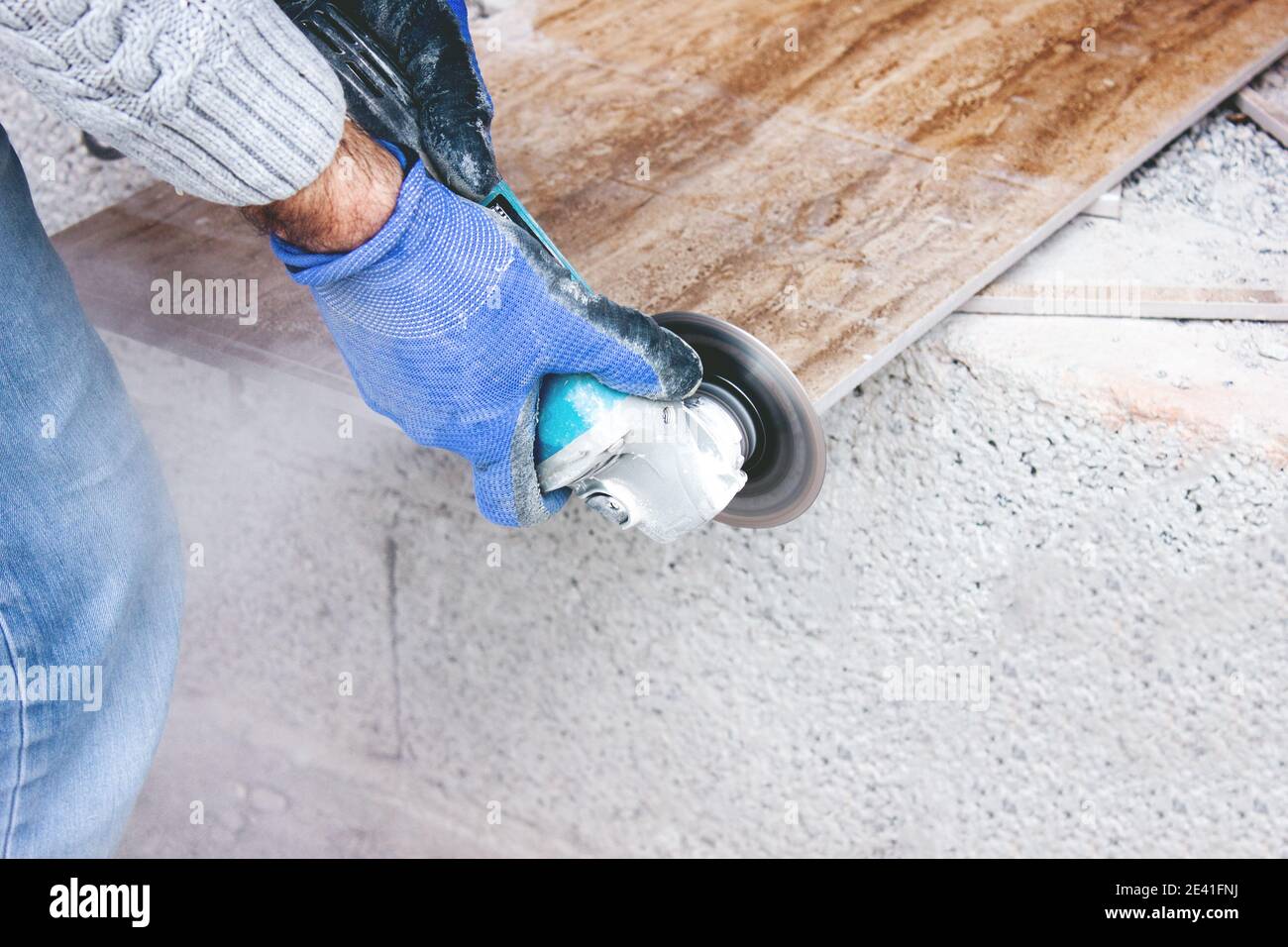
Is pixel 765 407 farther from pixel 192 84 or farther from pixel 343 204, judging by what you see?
pixel 192 84

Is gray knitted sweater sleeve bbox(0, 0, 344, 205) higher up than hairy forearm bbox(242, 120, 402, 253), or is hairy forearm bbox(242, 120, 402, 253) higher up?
gray knitted sweater sleeve bbox(0, 0, 344, 205)

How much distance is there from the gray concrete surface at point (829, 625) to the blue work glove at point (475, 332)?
55 cm

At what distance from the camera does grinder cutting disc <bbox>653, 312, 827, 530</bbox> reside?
4.87 ft

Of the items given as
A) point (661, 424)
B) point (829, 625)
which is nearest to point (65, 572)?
point (661, 424)

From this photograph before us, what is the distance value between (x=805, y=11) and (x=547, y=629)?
1.42 meters

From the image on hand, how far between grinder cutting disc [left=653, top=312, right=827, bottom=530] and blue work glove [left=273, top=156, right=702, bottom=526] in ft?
0.50

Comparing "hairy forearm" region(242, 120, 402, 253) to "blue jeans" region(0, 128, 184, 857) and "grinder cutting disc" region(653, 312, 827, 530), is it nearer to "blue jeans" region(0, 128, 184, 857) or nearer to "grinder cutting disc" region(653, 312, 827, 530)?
"blue jeans" region(0, 128, 184, 857)

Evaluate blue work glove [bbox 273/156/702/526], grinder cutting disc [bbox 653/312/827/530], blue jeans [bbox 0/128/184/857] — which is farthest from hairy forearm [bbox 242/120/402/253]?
grinder cutting disc [bbox 653/312/827/530]

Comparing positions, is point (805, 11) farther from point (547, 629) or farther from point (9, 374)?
point (9, 374)

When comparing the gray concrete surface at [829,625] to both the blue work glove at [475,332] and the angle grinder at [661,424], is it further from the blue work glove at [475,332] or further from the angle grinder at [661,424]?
the blue work glove at [475,332]

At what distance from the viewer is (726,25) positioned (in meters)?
2.37

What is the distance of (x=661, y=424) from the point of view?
138 centimetres

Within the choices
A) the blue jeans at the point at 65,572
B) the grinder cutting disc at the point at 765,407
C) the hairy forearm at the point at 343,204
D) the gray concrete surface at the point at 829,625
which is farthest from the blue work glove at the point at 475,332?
the gray concrete surface at the point at 829,625

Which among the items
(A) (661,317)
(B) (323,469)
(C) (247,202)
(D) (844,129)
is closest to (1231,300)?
(D) (844,129)
